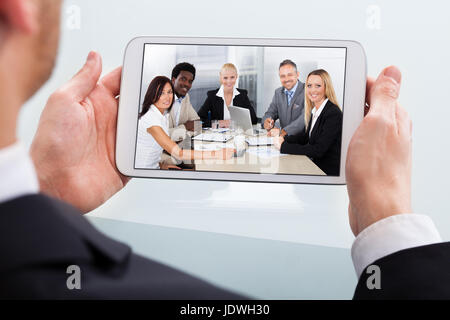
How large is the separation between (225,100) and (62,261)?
1.44 feet

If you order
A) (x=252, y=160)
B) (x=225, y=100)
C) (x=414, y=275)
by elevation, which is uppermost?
(x=225, y=100)

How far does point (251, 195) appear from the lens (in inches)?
34.1

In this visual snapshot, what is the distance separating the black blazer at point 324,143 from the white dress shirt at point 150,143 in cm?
22

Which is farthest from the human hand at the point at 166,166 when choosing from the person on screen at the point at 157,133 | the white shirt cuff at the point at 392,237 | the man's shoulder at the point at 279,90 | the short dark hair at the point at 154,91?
the white shirt cuff at the point at 392,237

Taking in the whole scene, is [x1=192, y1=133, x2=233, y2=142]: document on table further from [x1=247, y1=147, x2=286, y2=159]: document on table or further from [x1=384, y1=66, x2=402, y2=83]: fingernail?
[x1=384, y1=66, x2=402, y2=83]: fingernail

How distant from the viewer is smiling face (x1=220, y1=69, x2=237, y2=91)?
2.22 ft

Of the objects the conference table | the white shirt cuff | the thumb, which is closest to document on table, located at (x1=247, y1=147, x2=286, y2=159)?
the conference table

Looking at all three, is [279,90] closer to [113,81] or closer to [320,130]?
[320,130]

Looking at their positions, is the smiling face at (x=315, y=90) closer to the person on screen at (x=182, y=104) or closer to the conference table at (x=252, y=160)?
the conference table at (x=252, y=160)

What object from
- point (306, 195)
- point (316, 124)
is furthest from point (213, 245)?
point (316, 124)

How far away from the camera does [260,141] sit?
0.68 m

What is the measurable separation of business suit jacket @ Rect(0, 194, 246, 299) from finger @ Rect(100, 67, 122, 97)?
1.42ft

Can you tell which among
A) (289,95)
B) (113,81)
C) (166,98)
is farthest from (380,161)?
(113,81)
